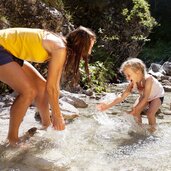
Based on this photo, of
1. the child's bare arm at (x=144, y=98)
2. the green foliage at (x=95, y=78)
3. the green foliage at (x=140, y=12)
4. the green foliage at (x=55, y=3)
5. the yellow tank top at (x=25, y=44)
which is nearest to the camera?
the yellow tank top at (x=25, y=44)

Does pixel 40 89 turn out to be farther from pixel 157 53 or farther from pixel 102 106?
pixel 157 53

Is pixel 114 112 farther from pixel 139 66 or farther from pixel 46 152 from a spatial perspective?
pixel 46 152

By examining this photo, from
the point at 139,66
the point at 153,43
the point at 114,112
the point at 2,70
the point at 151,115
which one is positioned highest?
A: the point at 2,70

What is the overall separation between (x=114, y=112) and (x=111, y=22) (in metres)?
7.10

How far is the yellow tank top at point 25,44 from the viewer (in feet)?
11.2

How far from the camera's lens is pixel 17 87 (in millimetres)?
3521

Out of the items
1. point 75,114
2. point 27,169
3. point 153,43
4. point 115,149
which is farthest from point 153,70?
point 27,169

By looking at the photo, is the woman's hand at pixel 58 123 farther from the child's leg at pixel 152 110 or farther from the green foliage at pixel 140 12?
the green foliage at pixel 140 12

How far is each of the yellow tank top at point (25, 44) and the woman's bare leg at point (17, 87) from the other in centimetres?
13

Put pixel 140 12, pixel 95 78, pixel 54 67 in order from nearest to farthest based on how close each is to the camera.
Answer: pixel 54 67 < pixel 95 78 < pixel 140 12

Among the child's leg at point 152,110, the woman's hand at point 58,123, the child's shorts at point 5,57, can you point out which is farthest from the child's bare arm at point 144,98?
the child's shorts at point 5,57

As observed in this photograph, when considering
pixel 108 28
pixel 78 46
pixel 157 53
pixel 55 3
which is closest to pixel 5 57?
pixel 78 46

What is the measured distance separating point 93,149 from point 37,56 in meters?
1.15

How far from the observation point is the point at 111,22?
1286 cm
